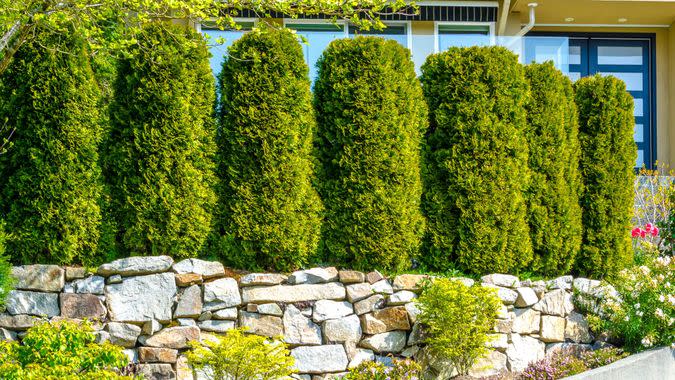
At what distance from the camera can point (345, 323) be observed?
7406 millimetres

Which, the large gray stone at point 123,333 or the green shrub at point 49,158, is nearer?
the large gray stone at point 123,333

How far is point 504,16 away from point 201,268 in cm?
858

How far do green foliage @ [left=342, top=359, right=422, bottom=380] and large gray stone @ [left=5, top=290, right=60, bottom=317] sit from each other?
275cm

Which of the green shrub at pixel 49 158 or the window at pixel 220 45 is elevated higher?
the window at pixel 220 45

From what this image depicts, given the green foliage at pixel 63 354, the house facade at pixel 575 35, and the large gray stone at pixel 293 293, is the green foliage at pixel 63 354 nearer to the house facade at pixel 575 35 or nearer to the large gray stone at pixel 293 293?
the large gray stone at pixel 293 293

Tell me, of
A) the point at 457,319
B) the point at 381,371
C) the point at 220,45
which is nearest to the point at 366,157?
the point at 457,319

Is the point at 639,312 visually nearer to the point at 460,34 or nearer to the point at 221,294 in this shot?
the point at 221,294

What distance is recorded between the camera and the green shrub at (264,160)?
293 inches

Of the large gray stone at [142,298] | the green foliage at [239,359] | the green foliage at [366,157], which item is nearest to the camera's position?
the green foliage at [239,359]

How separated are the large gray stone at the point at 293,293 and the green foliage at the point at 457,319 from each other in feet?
2.83

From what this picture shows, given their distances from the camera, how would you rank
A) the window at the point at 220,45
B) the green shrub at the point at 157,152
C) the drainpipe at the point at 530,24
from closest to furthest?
1. the green shrub at the point at 157,152
2. the window at the point at 220,45
3. the drainpipe at the point at 530,24

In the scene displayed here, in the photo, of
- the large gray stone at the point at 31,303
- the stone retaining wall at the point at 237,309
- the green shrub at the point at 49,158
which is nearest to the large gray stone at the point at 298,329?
the stone retaining wall at the point at 237,309

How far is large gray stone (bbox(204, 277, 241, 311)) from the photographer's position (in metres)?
7.06

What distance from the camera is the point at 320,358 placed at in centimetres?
730
